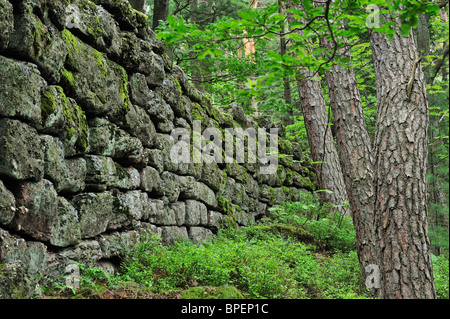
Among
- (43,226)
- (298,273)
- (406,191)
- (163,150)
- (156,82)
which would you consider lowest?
(298,273)

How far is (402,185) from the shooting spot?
369 cm

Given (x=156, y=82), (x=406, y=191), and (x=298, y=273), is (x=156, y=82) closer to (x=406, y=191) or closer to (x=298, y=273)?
(x=298, y=273)

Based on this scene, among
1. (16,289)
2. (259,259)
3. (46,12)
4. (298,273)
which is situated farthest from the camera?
(298,273)

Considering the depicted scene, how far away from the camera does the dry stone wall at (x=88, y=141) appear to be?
3.04 metres

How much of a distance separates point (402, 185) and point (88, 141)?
318 cm

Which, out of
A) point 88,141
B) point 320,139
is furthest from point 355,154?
point 88,141

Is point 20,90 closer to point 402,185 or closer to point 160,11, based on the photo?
point 402,185

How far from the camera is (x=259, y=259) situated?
464 cm

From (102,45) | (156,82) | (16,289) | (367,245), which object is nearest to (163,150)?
(156,82)
